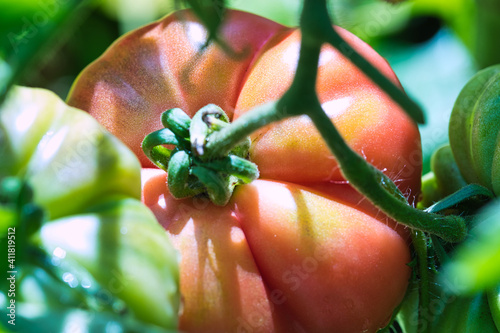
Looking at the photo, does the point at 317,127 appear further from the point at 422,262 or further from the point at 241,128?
the point at 422,262

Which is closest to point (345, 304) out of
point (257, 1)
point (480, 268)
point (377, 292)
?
point (377, 292)

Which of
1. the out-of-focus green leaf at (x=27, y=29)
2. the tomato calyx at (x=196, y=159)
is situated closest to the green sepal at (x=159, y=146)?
the tomato calyx at (x=196, y=159)

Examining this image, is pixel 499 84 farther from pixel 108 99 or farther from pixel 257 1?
pixel 257 1


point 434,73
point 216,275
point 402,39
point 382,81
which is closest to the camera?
point 382,81

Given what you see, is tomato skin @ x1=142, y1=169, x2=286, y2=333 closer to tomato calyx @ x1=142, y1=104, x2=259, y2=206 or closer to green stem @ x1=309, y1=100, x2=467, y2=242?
tomato calyx @ x1=142, y1=104, x2=259, y2=206

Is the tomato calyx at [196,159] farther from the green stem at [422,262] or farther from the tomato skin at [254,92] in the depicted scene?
the green stem at [422,262]

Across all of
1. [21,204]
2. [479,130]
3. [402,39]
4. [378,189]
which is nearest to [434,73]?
[402,39]

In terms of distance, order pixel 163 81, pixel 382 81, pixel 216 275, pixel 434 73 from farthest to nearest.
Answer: pixel 434 73, pixel 163 81, pixel 216 275, pixel 382 81
